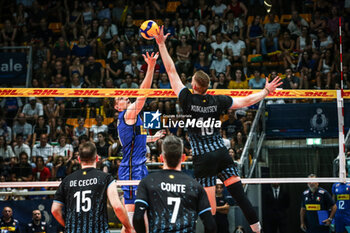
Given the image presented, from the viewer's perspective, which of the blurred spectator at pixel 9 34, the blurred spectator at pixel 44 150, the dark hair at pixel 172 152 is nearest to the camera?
the dark hair at pixel 172 152

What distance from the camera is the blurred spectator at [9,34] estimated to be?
18.5 metres

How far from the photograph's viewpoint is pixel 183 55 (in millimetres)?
16594

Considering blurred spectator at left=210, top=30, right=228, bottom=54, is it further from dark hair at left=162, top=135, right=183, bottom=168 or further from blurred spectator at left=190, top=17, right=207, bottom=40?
dark hair at left=162, top=135, right=183, bottom=168

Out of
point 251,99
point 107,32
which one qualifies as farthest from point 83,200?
point 107,32

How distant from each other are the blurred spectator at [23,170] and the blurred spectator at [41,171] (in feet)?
0.47

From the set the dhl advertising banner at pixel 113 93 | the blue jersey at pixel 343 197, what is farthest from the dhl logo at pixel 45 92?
the blue jersey at pixel 343 197

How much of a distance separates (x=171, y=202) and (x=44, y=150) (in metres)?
9.33

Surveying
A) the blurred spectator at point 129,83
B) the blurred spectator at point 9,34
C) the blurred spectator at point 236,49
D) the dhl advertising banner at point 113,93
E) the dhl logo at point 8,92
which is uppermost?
the blurred spectator at point 9,34

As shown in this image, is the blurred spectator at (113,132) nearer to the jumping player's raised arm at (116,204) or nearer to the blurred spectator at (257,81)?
the blurred spectator at (257,81)

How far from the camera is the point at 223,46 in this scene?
17.1 meters

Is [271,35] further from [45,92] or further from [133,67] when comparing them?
[45,92]

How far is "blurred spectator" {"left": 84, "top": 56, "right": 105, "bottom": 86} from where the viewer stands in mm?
16547

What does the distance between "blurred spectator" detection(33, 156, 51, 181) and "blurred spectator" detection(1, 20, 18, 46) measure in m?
7.01

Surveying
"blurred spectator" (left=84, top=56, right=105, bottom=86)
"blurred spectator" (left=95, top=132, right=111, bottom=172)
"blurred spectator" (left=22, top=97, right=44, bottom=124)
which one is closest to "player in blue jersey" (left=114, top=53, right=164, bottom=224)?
"blurred spectator" (left=95, top=132, right=111, bottom=172)
